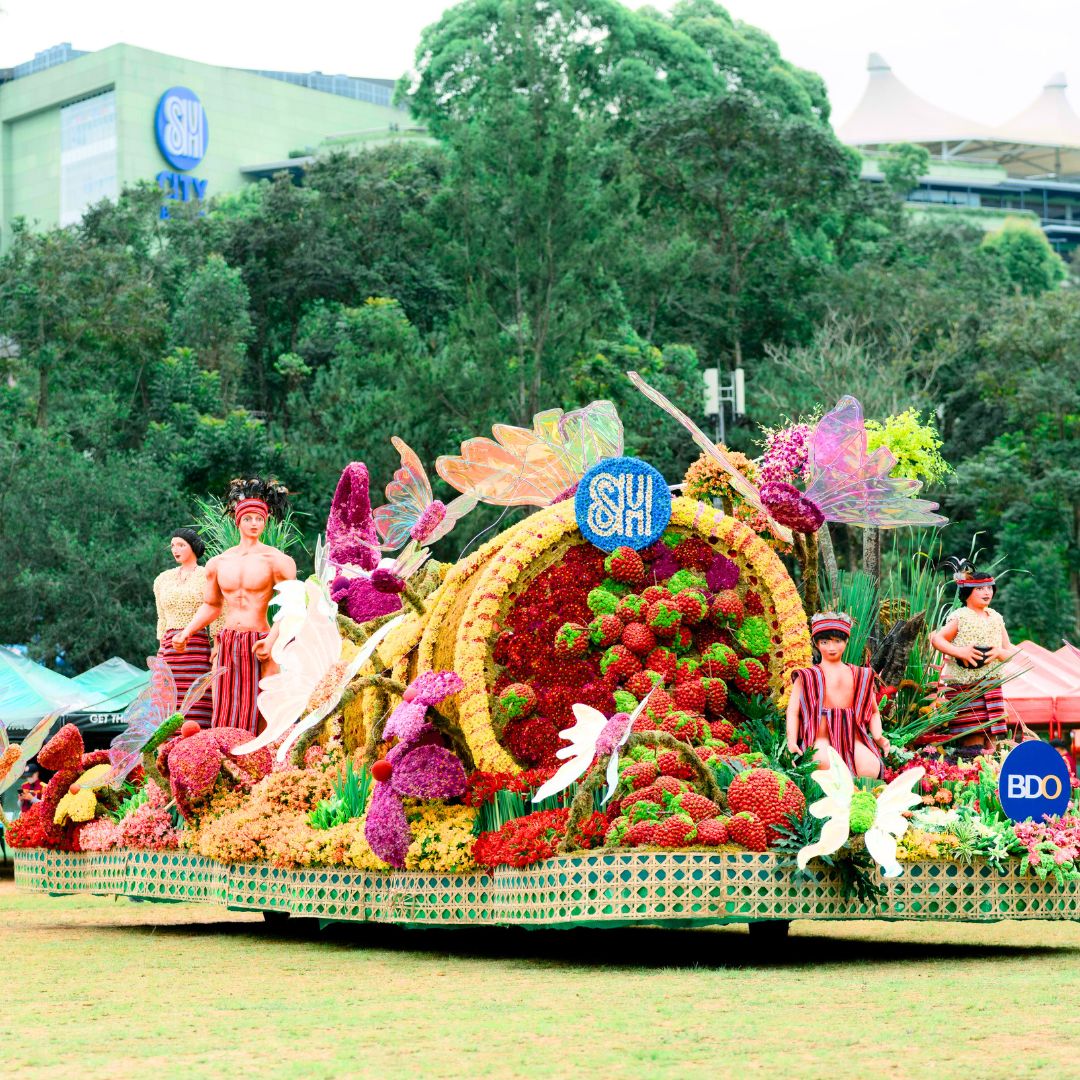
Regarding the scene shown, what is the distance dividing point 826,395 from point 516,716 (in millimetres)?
25513

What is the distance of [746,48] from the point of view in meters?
50.9

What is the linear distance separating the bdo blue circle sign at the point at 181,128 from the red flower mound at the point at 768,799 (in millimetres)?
52912

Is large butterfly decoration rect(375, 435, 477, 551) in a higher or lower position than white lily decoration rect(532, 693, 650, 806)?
higher

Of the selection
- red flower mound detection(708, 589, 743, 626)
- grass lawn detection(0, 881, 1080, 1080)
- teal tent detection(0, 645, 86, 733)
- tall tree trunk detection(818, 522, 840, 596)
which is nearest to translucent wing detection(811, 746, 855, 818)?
grass lawn detection(0, 881, 1080, 1080)

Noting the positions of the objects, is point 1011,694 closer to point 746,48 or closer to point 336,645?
point 336,645

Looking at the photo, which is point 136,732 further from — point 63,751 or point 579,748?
point 579,748

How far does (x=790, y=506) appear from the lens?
1082 cm

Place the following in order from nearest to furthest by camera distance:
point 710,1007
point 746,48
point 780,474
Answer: point 710,1007 → point 780,474 → point 746,48

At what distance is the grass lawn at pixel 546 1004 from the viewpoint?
6.36 metres

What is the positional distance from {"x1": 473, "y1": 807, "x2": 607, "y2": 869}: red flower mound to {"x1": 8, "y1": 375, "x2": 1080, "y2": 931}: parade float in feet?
0.06

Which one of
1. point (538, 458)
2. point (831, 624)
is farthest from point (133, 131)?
point (831, 624)

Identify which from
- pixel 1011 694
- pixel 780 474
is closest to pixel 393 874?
pixel 780 474

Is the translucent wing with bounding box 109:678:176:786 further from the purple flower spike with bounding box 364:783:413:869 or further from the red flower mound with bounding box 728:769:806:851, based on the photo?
the red flower mound with bounding box 728:769:806:851

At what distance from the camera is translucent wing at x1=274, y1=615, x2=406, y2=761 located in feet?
35.6
